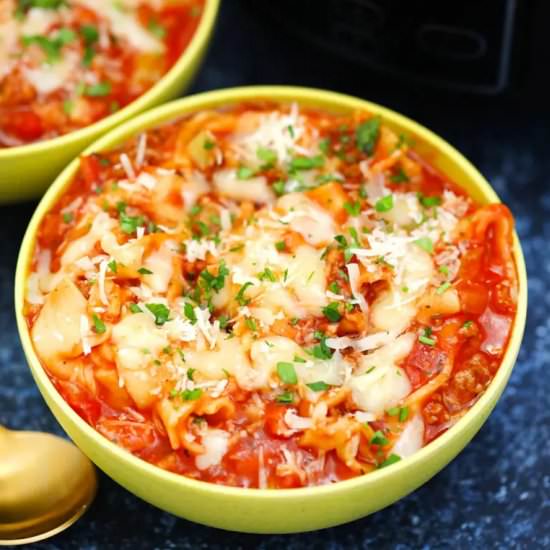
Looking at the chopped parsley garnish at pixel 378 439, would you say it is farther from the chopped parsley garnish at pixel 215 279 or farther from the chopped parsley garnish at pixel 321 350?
the chopped parsley garnish at pixel 215 279

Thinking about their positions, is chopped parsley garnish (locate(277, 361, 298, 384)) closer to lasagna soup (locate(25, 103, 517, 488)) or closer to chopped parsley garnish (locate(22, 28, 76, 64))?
lasagna soup (locate(25, 103, 517, 488))

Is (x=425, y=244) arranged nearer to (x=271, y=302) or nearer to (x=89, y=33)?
(x=271, y=302)

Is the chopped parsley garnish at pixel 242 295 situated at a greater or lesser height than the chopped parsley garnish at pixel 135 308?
greater

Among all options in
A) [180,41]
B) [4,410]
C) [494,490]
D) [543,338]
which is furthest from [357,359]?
[180,41]

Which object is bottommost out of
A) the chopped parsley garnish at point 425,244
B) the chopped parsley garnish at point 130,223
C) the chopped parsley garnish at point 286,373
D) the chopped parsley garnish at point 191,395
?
the chopped parsley garnish at point 191,395

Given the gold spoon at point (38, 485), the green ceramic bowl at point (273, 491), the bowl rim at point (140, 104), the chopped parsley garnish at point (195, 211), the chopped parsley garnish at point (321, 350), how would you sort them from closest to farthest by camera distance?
the green ceramic bowl at point (273, 491) < the chopped parsley garnish at point (321, 350) < the gold spoon at point (38, 485) < the chopped parsley garnish at point (195, 211) < the bowl rim at point (140, 104)

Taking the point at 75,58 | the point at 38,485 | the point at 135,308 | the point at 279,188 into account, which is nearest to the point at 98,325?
the point at 135,308

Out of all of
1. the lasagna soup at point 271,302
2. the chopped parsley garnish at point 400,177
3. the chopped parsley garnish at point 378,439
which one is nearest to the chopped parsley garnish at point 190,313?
the lasagna soup at point 271,302
